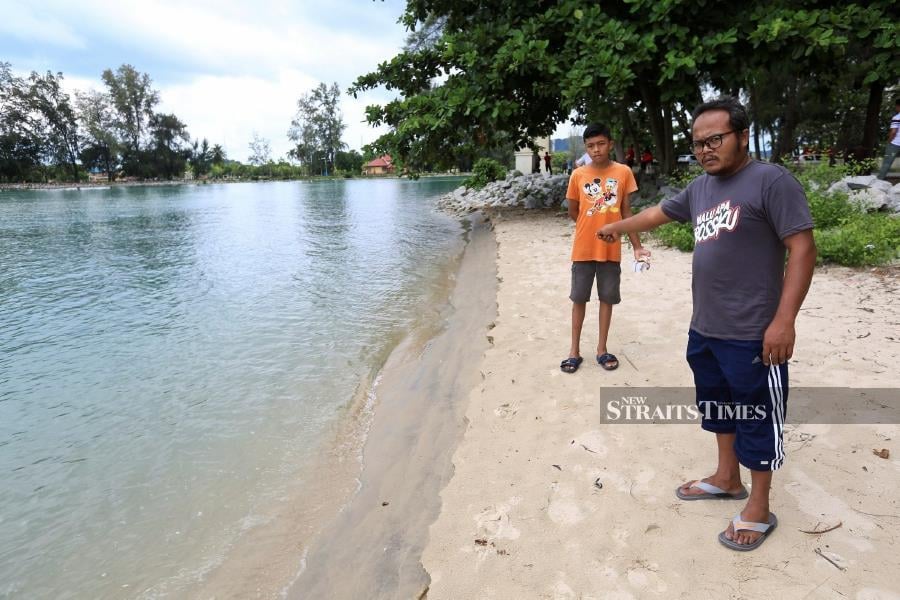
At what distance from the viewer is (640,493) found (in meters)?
2.74

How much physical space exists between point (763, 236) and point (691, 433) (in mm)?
1627

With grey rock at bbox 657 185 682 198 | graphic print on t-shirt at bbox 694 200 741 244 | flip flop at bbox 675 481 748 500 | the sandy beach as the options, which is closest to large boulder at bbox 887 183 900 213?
grey rock at bbox 657 185 682 198

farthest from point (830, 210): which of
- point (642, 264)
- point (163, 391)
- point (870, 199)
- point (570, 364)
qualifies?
point (163, 391)

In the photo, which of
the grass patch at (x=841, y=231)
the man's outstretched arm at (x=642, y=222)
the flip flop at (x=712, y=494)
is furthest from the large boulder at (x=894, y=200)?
the flip flop at (x=712, y=494)

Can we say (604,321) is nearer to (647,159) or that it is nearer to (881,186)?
(881,186)

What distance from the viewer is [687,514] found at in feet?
8.35

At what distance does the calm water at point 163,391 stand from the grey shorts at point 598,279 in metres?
2.25

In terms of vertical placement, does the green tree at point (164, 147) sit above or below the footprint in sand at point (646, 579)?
above

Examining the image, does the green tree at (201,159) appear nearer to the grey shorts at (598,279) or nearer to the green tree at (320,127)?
the green tree at (320,127)

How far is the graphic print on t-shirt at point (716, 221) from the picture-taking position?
82.3 inches

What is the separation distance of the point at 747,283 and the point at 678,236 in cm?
681

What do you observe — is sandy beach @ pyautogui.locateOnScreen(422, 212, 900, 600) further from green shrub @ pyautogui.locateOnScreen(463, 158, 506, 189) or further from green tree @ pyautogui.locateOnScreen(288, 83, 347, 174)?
green tree @ pyautogui.locateOnScreen(288, 83, 347, 174)

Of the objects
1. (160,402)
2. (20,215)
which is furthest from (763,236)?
(20,215)

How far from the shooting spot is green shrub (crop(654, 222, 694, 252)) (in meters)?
8.16
